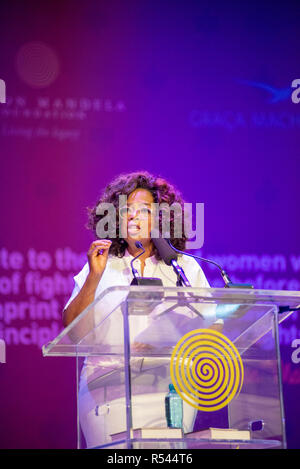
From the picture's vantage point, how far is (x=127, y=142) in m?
3.57

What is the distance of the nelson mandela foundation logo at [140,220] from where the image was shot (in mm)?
2516

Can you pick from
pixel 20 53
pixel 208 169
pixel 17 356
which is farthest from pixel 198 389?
pixel 20 53

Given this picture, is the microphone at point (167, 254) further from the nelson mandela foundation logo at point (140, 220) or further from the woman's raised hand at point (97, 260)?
the nelson mandela foundation logo at point (140, 220)

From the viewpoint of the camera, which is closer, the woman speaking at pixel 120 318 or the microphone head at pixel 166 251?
the woman speaking at pixel 120 318

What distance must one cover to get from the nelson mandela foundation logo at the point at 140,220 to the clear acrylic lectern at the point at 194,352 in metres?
0.72

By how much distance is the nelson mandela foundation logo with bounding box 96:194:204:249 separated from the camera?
252cm

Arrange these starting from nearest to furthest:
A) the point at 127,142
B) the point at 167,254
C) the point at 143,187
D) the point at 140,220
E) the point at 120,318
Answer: the point at 120,318 → the point at 167,254 → the point at 140,220 → the point at 143,187 → the point at 127,142

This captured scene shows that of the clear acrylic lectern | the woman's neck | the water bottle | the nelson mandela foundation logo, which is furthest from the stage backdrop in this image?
the water bottle

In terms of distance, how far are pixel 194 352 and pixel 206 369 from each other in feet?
0.18

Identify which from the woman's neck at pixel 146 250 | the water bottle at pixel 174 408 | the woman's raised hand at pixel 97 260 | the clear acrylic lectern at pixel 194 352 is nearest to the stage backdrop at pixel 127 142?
the woman's neck at pixel 146 250

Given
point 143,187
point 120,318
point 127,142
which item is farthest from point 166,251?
point 127,142

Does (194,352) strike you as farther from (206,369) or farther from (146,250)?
(146,250)

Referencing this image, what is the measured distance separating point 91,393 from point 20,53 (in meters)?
2.29

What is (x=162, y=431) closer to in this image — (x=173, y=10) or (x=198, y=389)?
(x=198, y=389)
